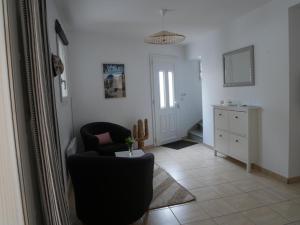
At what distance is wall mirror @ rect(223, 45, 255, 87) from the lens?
3820mm

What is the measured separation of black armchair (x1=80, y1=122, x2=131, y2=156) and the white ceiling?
189 cm

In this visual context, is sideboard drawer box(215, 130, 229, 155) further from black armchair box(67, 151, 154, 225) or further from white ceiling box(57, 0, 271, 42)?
black armchair box(67, 151, 154, 225)

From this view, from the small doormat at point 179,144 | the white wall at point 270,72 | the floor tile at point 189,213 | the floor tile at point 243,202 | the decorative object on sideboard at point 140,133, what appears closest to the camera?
the floor tile at point 189,213

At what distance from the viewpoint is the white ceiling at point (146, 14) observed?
10.4 ft

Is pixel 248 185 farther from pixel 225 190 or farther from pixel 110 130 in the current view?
pixel 110 130

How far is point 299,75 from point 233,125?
1.26 meters

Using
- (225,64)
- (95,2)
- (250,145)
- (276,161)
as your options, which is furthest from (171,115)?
(95,2)

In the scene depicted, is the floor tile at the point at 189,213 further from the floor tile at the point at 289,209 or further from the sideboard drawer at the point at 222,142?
the sideboard drawer at the point at 222,142

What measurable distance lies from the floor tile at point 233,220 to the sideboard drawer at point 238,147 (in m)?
1.45

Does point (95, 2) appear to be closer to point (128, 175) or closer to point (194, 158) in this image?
point (128, 175)

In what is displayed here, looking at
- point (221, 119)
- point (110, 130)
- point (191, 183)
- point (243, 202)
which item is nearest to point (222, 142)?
point (221, 119)

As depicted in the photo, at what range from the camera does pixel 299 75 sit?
10.4ft

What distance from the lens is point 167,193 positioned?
312 cm

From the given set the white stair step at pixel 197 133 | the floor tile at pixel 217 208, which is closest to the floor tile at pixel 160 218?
the floor tile at pixel 217 208
